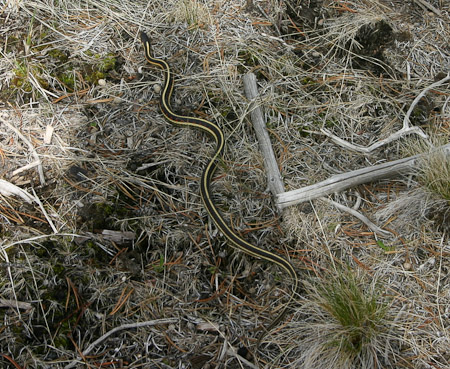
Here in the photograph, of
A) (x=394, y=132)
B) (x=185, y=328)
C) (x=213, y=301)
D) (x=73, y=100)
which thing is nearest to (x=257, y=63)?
(x=394, y=132)

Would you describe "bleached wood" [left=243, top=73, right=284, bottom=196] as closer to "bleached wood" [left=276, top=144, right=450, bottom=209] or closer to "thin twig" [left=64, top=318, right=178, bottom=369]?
"bleached wood" [left=276, top=144, right=450, bottom=209]

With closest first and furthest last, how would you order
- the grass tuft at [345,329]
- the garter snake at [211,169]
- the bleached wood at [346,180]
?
1. the grass tuft at [345,329]
2. the garter snake at [211,169]
3. the bleached wood at [346,180]

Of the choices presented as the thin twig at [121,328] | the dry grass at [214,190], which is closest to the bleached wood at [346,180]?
the dry grass at [214,190]

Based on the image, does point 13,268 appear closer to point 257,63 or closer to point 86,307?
point 86,307

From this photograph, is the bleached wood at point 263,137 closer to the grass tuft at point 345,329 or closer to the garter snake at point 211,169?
the garter snake at point 211,169

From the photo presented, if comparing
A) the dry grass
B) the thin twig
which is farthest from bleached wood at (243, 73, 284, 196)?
the thin twig

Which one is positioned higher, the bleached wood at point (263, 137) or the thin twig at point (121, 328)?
the bleached wood at point (263, 137)

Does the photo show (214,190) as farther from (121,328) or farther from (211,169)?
(121,328)

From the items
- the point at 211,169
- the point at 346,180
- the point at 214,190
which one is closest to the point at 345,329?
the point at 346,180
